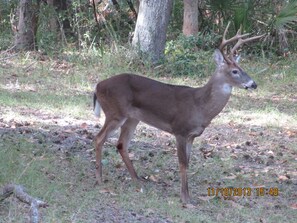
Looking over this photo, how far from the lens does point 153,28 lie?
44.4 feet

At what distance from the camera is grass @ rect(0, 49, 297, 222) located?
19.4ft

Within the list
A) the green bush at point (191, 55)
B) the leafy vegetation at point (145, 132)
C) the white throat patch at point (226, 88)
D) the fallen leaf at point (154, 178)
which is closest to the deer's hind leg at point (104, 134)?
the leafy vegetation at point (145, 132)

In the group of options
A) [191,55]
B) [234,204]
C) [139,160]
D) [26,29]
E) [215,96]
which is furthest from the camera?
[26,29]

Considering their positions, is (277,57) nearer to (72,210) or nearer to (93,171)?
(93,171)

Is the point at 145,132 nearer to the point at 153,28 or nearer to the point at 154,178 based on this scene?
the point at 154,178

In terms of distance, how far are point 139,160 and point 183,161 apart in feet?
4.11

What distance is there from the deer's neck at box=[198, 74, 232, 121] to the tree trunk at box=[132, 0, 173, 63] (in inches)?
264

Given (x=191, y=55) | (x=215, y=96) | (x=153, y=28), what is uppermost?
(x=215, y=96)

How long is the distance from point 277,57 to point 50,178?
372 inches

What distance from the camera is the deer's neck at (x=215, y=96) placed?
6.66 m

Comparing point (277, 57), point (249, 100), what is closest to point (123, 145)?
point (249, 100)

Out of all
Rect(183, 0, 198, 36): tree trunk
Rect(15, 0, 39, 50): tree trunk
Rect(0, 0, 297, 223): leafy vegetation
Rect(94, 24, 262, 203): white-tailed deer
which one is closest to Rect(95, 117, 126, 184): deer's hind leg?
Rect(94, 24, 262, 203): white-tailed deer

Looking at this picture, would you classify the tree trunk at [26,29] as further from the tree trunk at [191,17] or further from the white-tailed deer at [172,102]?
the white-tailed deer at [172,102]
